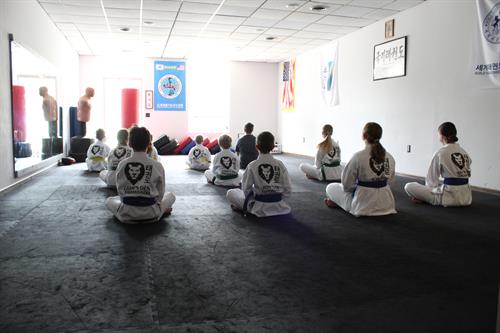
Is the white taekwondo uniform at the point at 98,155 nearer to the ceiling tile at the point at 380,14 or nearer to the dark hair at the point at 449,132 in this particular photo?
the ceiling tile at the point at 380,14

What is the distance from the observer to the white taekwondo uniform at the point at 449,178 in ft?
16.2

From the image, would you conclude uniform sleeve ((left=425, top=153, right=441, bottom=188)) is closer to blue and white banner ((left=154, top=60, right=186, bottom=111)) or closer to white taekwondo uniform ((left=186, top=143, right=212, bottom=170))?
white taekwondo uniform ((left=186, top=143, right=212, bottom=170))

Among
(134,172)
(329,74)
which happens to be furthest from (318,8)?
(134,172)

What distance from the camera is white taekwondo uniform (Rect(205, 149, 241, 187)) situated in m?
6.41

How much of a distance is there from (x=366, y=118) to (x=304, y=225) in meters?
5.75

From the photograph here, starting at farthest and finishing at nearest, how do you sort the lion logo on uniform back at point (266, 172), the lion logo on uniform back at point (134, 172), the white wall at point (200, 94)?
the white wall at point (200, 94)
the lion logo on uniform back at point (266, 172)
the lion logo on uniform back at point (134, 172)

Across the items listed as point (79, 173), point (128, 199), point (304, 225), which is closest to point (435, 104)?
point (304, 225)

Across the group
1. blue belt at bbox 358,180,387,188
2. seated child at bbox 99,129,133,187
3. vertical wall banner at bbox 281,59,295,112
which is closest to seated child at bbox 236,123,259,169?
seated child at bbox 99,129,133,187

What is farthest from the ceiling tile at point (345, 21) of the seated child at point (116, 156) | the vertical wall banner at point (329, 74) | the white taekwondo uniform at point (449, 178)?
the seated child at point (116, 156)

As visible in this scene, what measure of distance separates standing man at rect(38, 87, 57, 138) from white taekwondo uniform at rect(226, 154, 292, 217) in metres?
6.02

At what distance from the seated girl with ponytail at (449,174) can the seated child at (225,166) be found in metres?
2.74

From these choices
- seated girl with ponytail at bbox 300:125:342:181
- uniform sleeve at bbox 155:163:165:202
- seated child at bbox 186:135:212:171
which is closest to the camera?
uniform sleeve at bbox 155:163:165:202

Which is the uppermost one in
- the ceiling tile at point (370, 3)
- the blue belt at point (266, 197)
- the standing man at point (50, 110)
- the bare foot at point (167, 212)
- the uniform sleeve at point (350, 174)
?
the ceiling tile at point (370, 3)

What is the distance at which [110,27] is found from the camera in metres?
9.43
